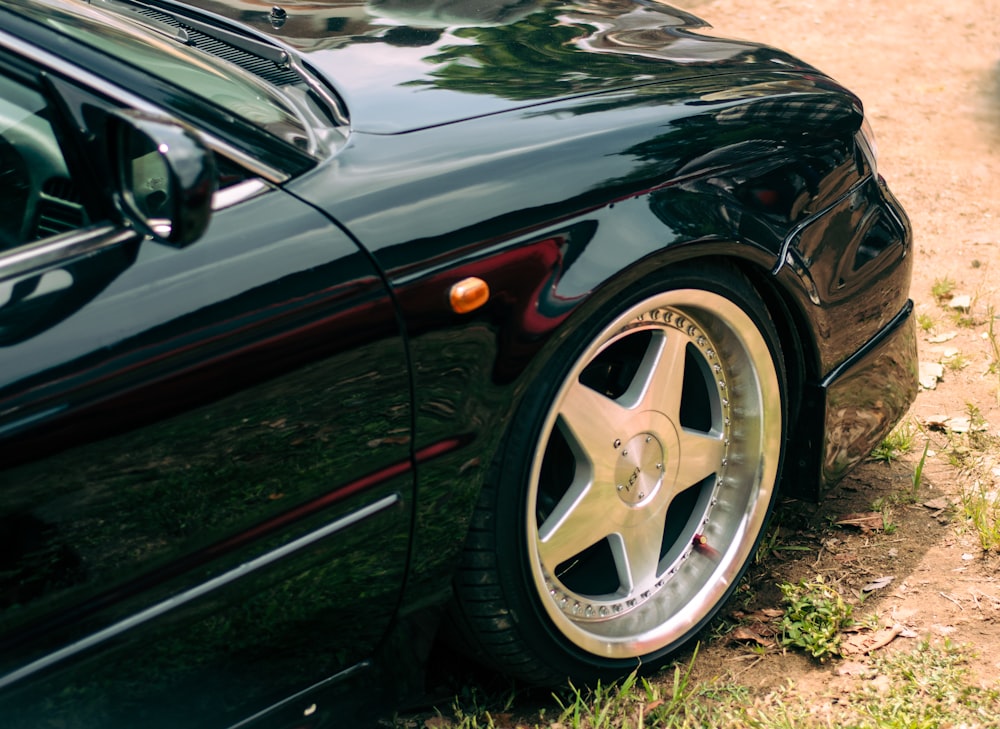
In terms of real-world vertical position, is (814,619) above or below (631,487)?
below

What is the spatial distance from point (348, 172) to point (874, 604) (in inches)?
63.6

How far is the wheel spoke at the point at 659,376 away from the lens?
2133 mm

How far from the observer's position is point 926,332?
3.82 meters

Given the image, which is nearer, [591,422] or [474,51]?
[591,422]

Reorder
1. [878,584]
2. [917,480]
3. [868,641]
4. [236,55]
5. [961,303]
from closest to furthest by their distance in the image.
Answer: [236,55] → [868,641] → [878,584] → [917,480] → [961,303]

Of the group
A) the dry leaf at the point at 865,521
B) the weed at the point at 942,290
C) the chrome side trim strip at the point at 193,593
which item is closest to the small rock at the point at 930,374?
the weed at the point at 942,290

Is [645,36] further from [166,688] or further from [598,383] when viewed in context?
[166,688]

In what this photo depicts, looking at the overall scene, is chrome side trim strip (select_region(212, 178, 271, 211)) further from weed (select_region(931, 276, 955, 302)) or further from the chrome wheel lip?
weed (select_region(931, 276, 955, 302))

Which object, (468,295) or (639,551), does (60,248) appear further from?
(639,551)

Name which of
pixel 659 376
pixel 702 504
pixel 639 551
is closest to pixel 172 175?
pixel 659 376

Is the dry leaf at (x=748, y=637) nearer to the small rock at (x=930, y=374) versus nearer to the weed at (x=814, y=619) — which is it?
the weed at (x=814, y=619)

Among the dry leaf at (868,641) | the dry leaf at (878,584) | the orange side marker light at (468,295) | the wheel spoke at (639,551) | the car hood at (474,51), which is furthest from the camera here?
the dry leaf at (878,584)

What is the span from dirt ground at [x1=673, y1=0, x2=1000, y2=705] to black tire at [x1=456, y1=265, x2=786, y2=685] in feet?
0.85

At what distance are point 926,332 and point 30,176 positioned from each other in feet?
10.1
